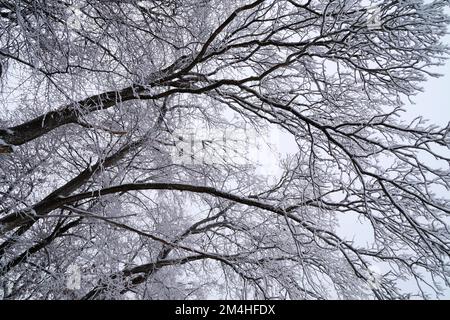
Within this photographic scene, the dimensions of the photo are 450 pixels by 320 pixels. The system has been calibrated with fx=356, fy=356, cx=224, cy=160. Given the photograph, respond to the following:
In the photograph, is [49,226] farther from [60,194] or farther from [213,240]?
[213,240]

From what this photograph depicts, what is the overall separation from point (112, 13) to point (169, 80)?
111cm

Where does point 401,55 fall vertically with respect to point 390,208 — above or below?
above

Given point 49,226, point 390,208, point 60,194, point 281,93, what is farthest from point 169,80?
point 49,226

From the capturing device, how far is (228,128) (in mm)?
5504

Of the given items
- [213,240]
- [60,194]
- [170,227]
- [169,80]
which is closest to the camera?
[169,80]

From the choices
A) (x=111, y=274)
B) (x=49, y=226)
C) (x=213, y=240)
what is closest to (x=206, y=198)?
(x=213, y=240)

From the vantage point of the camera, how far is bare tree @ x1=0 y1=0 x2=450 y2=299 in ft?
11.0

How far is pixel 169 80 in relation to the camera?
439 centimetres

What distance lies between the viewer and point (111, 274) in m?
5.57

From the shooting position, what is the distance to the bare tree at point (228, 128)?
3.34 meters

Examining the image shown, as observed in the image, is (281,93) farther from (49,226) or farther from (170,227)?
(49,226)
